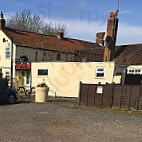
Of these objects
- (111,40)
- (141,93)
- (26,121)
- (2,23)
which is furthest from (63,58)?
(26,121)

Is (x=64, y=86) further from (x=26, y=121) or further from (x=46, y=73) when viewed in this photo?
(x=26, y=121)

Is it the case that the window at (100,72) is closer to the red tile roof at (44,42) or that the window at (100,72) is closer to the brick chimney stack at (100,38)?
the red tile roof at (44,42)

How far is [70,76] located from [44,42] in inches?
394

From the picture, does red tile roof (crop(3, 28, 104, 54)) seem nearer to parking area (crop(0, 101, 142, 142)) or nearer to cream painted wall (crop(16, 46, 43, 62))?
cream painted wall (crop(16, 46, 43, 62))

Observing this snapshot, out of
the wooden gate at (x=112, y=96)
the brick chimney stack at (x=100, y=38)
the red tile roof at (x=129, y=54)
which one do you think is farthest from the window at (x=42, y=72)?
the brick chimney stack at (x=100, y=38)

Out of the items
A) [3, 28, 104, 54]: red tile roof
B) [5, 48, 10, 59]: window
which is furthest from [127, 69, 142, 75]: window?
[5, 48, 10, 59]: window

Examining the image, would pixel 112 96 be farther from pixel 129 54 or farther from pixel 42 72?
pixel 129 54

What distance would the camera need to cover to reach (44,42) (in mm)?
25859

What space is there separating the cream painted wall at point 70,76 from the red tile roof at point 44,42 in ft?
19.9

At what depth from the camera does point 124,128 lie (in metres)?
7.34

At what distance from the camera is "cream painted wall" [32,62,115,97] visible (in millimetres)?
16791

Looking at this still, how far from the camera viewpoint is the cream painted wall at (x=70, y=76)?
16791 mm

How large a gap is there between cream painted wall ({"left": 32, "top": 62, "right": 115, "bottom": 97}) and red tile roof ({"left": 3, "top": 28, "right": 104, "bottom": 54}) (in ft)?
19.9

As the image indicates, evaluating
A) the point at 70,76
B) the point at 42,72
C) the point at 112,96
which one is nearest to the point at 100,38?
the point at 42,72
